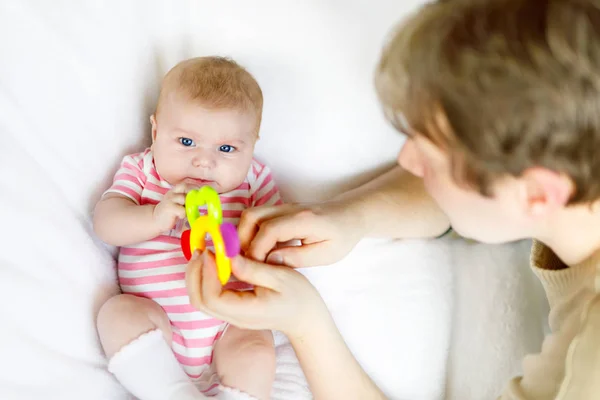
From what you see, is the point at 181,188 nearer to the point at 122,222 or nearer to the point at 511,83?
the point at 122,222

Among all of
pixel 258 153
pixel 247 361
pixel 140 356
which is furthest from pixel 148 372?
pixel 258 153

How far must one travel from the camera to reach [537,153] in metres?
0.68

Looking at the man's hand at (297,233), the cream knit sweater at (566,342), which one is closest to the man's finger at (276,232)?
the man's hand at (297,233)

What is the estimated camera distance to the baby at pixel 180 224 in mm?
980

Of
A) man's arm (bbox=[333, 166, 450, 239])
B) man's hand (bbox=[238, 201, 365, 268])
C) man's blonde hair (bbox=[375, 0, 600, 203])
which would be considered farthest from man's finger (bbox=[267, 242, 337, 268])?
man's blonde hair (bbox=[375, 0, 600, 203])

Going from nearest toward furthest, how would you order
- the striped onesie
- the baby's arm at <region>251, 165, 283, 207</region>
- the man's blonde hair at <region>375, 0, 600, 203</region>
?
the man's blonde hair at <region>375, 0, 600, 203</region> < the striped onesie < the baby's arm at <region>251, 165, 283, 207</region>

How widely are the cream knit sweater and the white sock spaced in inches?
19.5

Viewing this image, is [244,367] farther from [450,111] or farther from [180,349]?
[450,111]

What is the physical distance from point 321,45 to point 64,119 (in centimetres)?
46

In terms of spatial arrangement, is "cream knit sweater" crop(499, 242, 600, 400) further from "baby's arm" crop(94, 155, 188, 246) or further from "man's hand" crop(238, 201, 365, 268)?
"baby's arm" crop(94, 155, 188, 246)

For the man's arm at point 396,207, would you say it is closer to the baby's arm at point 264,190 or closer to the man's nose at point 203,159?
the baby's arm at point 264,190

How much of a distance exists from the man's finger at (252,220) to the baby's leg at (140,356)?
0.21m

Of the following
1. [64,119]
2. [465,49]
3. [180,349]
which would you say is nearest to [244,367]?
[180,349]

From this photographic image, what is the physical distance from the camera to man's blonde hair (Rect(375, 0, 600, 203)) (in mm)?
638
